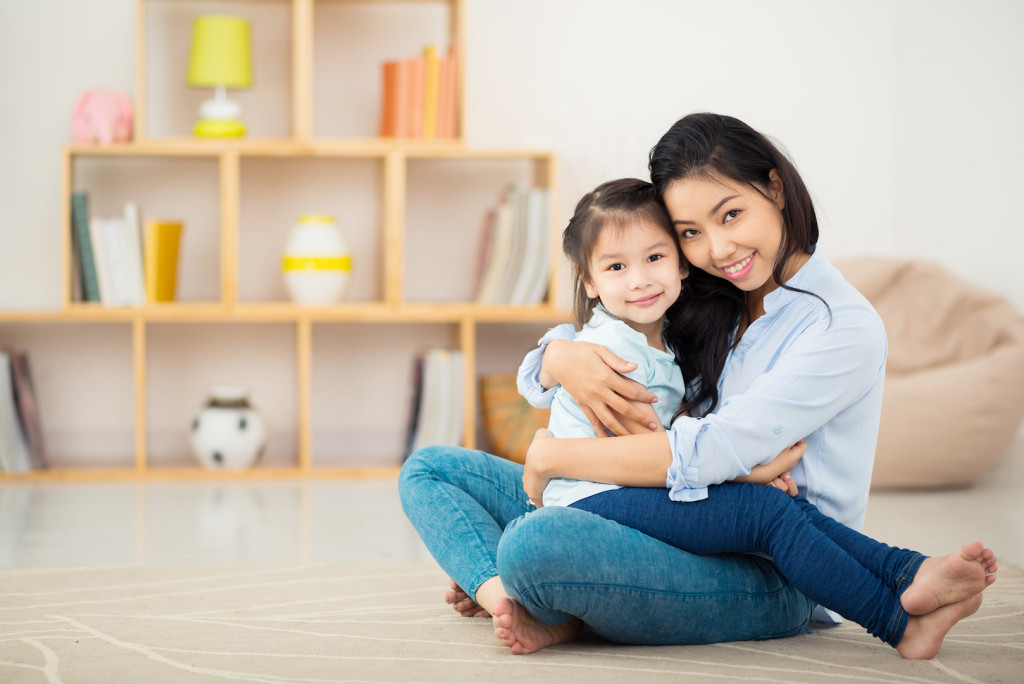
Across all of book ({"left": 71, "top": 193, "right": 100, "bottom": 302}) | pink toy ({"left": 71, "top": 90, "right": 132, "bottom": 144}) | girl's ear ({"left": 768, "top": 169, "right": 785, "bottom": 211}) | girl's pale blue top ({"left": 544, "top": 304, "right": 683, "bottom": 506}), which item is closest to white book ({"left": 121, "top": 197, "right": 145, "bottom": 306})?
book ({"left": 71, "top": 193, "right": 100, "bottom": 302})

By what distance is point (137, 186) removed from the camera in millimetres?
3533

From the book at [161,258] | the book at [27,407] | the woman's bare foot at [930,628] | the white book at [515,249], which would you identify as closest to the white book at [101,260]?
the book at [161,258]

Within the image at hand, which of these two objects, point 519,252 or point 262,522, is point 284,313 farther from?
point 262,522

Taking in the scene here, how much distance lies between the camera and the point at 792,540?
51.4 inches

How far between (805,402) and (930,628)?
1.08 feet

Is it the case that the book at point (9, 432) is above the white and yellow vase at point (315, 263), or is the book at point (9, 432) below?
below

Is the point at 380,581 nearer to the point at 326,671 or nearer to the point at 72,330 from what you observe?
the point at 326,671

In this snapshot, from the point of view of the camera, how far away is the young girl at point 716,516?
130 cm

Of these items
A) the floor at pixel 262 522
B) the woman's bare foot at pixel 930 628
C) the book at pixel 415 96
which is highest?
the book at pixel 415 96

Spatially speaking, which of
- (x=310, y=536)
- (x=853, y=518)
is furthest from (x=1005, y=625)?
(x=310, y=536)

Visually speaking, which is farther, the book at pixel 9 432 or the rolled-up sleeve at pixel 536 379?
the book at pixel 9 432

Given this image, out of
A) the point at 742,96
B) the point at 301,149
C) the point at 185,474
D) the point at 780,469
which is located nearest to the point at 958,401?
the point at 742,96

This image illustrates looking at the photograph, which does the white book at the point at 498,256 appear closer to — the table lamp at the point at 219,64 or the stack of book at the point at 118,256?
the table lamp at the point at 219,64

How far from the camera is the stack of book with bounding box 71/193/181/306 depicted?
3244 millimetres
